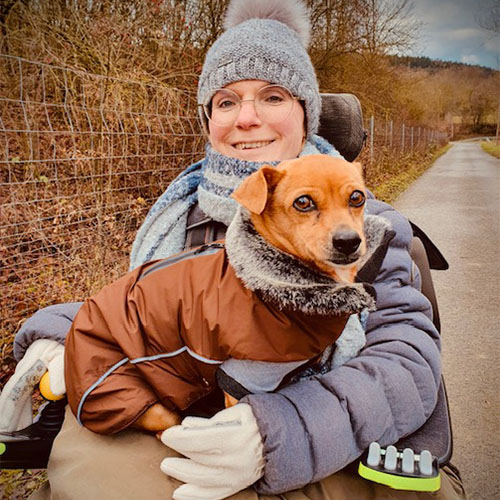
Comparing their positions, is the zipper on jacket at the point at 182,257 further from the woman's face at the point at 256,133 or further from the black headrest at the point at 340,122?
the black headrest at the point at 340,122

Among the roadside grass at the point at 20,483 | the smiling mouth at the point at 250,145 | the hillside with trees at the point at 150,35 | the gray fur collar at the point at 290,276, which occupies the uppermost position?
the hillside with trees at the point at 150,35

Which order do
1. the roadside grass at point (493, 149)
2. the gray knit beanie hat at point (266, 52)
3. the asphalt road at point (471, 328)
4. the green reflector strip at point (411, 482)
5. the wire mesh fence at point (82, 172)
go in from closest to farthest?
the green reflector strip at point (411, 482)
the gray knit beanie hat at point (266, 52)
the asphalt road at point (471, 328)
the wire mesh fence at point (82, 172)
the roadside grass at point (493, 149)

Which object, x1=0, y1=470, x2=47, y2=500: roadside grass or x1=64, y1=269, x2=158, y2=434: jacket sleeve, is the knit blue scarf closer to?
x1=64, y1=269, x2=158, y2=434: jacket sleeve

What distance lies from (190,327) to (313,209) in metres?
0.56

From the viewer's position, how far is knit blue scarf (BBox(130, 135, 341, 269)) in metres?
1.99

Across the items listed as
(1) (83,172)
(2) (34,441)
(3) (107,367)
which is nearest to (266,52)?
(3) (107,367)

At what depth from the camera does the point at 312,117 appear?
215cm

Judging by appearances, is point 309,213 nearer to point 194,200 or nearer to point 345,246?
point 345,246

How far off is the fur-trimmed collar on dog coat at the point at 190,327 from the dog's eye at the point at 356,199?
138 mm

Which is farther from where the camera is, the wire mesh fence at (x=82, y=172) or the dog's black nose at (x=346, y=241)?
the wire mesh fence at (x=82, y=172)

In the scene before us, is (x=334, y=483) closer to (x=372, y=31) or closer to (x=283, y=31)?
(x=283, y=31)

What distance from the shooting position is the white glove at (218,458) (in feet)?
4.33

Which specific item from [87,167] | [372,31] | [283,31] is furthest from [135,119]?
[372,31]

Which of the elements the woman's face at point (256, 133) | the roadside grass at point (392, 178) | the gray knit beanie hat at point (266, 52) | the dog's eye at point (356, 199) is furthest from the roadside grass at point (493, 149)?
the dog's eye at point (356, 199)
